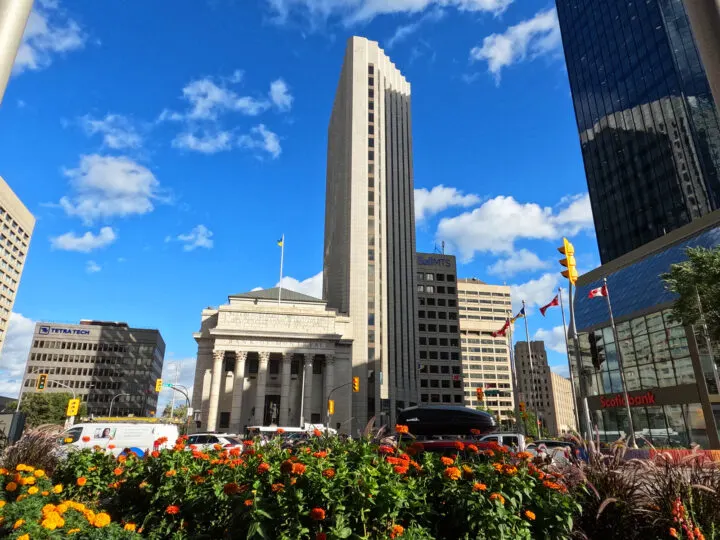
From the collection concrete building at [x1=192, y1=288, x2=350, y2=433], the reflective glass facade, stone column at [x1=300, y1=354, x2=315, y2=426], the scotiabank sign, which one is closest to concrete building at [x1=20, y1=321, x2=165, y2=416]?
concrete building at [x1=192, y1=288, x2=350, y2=433]

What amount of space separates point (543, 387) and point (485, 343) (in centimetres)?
4500

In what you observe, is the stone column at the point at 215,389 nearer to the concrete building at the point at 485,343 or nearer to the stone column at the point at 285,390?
the stone column at the point at 285,390

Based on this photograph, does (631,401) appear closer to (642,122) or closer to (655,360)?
(655,360)

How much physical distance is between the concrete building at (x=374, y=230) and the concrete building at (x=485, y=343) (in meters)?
64.4

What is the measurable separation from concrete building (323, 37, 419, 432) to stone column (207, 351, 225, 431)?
22.5 metres

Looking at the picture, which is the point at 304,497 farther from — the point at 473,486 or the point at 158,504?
the point at 158,504

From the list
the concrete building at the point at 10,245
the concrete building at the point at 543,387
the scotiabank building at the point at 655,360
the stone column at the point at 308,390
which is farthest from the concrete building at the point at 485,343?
the concrete building at the point at 10,245

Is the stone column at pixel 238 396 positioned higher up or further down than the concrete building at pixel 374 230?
further down

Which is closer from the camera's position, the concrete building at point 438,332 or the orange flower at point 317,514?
the orange flower at point 317,514

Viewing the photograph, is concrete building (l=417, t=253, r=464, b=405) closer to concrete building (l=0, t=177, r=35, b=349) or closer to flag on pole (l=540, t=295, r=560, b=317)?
flag on pole (l=540, t=295, r=560, b=317)

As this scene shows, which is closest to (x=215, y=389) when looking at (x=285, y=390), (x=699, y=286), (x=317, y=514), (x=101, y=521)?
(x=285, y=390)

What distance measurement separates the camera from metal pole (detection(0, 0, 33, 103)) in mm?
2715

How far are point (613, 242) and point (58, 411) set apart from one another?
355 ft

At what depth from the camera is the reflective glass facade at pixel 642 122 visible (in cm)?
7425
